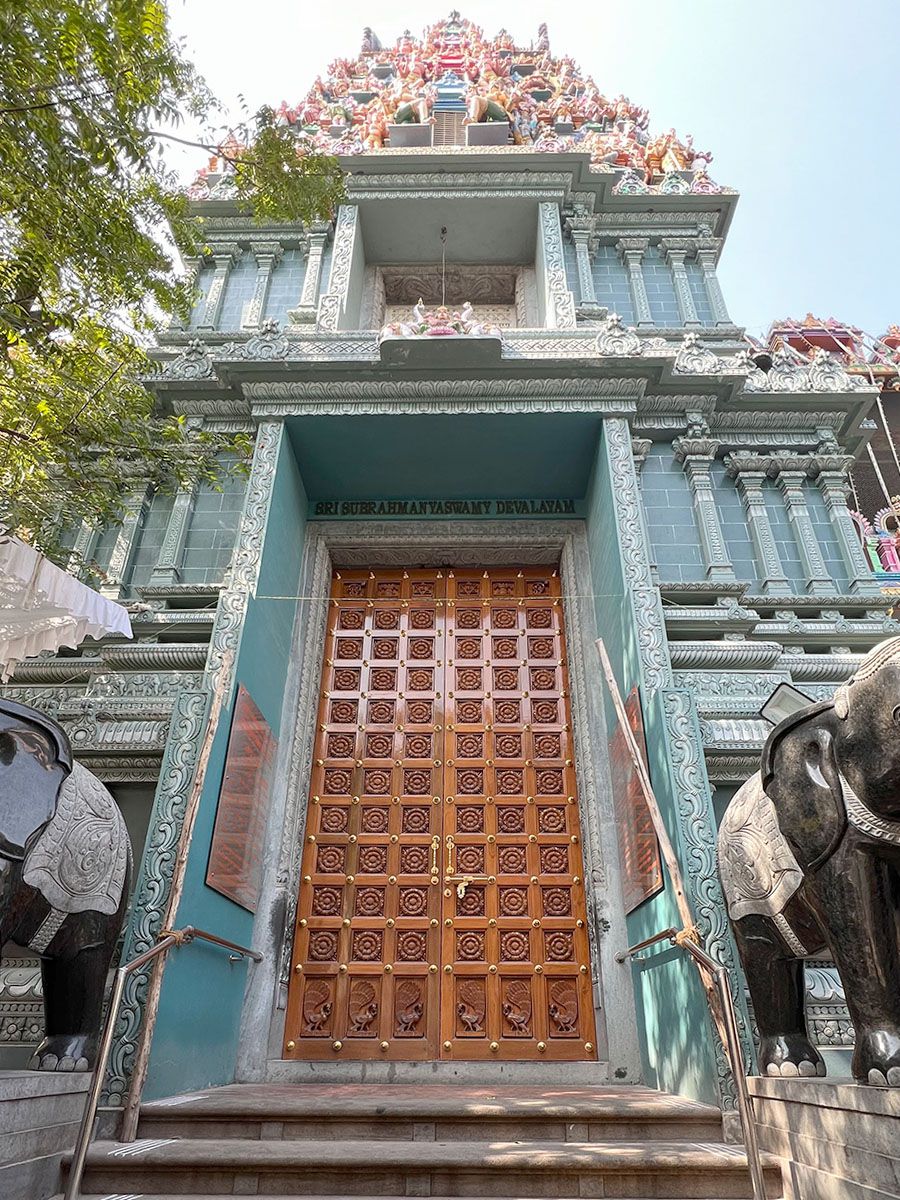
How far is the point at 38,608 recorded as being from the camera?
5.19 meters

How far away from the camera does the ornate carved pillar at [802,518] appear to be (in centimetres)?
689

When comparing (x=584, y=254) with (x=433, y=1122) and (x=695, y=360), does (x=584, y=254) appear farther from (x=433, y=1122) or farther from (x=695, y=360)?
(x=433, y=1122)

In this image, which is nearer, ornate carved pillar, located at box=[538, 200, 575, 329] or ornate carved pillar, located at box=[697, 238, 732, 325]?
ornate carved pillar, located at box=[538, 200, 575, 329]

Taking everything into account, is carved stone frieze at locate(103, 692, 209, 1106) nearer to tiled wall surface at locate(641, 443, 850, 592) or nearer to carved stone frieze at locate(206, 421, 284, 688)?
carved stone frieze at locate(206, 421, 284, 688)

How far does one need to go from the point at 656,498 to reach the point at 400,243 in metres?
5.35

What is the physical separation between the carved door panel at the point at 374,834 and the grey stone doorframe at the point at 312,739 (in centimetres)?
20

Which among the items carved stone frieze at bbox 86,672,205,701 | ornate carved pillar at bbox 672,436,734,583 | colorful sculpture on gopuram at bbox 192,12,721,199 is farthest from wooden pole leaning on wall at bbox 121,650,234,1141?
colorful sculpture on gopuram at bbox 192,12,721,199

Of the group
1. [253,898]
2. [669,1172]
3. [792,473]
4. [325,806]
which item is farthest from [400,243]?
[669,1172]

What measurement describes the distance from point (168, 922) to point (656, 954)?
3.12 meters

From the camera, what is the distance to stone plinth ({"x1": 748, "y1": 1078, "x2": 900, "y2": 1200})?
2.57 metres

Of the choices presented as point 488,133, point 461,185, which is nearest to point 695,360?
point 461,185

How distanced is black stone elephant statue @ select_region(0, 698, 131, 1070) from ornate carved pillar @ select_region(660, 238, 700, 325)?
8337 mm

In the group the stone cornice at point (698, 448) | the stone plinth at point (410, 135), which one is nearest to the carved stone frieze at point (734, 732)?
the stone cornice at point (698, 448)

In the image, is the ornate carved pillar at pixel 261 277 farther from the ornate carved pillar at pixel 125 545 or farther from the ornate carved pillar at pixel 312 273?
the ornate carved pillar at pixel 125 545
